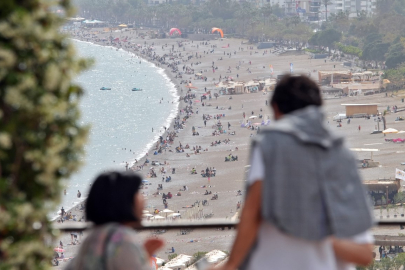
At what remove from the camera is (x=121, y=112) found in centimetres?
4953

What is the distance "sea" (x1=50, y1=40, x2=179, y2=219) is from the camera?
1344 inches

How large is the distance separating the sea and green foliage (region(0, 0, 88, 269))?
20.9m

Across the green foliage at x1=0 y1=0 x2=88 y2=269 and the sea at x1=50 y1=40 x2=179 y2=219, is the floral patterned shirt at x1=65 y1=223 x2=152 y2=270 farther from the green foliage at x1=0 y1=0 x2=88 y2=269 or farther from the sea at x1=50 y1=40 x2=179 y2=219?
the sea at x1=50 y1=40 x2=179 y2=219

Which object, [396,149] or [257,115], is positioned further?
[257,115]

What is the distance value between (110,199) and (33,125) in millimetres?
304

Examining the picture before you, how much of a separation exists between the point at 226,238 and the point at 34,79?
1815 centimetres

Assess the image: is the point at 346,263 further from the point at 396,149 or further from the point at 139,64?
the point at 139,64

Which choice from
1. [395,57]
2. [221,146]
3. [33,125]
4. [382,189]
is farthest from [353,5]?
[33,125]

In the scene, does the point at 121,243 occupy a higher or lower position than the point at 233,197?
higher

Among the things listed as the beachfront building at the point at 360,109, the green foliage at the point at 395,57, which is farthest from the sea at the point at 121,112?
the green foliage at the point at 395,57

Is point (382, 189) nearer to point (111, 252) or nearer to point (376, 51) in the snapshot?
point (111, 252)

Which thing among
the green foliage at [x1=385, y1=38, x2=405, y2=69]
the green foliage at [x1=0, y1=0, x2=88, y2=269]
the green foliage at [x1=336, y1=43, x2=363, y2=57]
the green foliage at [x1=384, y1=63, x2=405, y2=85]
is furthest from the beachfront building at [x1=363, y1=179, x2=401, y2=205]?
the green foliage at [x1=336, y1=43, x2=363, y2=57]

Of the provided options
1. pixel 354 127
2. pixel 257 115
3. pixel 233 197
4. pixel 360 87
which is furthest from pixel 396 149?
pixel 360 87

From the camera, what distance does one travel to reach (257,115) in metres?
39.6
